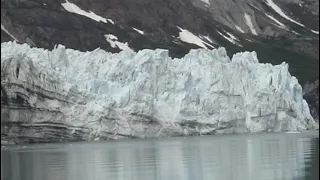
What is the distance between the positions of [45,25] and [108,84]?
2226 cm

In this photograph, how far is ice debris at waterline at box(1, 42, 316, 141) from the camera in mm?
22375

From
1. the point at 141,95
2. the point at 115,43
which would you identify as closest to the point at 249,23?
the point at 141,95

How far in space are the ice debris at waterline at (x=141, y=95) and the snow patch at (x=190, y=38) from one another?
870cm

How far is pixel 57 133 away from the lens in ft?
75.9

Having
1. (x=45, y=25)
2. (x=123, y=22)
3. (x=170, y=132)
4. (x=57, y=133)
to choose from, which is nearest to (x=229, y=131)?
(x=170, y=132)

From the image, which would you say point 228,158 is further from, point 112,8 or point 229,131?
point 112,8

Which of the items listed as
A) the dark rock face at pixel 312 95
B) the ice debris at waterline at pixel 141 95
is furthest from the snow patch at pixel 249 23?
the dark rock face at pixel 312 95

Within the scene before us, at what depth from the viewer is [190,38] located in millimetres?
39219

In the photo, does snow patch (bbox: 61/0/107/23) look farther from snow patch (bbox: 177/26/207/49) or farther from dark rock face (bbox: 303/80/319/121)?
dark rock face (bbox: 303/80/319/121)

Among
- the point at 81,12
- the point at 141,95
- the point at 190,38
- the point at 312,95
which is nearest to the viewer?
the point at 141,95

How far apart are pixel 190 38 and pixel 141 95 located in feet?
48.6

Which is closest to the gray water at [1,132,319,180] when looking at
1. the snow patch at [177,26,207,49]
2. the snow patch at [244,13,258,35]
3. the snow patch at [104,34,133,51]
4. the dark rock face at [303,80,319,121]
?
the snow patch at [244,13,258,35]

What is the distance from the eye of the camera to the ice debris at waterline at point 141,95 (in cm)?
2238

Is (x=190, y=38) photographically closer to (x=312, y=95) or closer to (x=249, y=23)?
(x=249, y=23)
